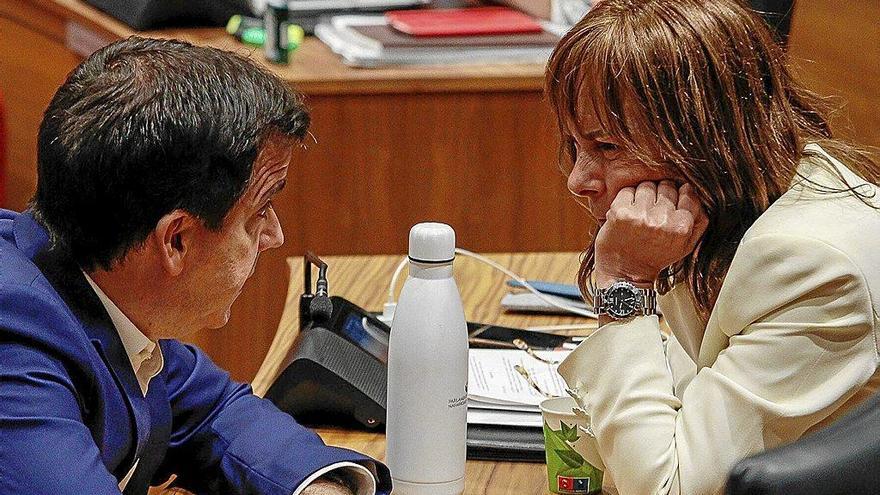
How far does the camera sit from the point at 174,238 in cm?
116

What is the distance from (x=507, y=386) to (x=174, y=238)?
19.7 inches

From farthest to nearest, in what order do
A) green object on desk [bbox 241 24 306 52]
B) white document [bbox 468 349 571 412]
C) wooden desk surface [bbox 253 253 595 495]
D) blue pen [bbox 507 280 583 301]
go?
green object on desk [bbox 241 24 306 52], blue pen [bbox 507 280 583 301], white document [bbox 468 349 571 412], wooden desk surface [bbox 253 253 595 495]

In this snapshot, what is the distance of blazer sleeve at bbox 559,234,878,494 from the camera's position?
Answer: 3.69 ft

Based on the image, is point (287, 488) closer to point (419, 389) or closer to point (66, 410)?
point (419, 389)

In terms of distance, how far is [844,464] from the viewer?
61cm

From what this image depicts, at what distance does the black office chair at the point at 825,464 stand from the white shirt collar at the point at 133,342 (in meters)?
0.72

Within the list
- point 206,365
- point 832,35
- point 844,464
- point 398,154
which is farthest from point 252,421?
point 832,35

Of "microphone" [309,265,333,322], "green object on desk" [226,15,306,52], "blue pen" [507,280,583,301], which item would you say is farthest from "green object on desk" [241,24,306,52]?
"microphone" [309,265,333,322]

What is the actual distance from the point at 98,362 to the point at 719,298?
569mm

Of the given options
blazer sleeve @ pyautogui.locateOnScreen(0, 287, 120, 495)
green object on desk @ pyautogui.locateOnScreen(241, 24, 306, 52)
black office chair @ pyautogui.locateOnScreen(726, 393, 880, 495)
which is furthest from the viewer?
green object on desk @ pyautogui.locateOnScreen(241, 24, 306, 52)

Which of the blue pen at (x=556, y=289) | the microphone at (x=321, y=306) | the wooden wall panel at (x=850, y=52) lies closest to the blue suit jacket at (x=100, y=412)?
the microphone at (x=321, y=306)

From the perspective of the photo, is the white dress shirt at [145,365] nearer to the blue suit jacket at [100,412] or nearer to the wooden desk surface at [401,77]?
the blue suit jacket at [100,412]

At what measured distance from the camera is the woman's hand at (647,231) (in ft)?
4.05

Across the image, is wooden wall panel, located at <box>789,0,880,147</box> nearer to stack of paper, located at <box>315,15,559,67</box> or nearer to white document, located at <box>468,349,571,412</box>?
stack of paper, located at <box>315,15,559,67</box>
